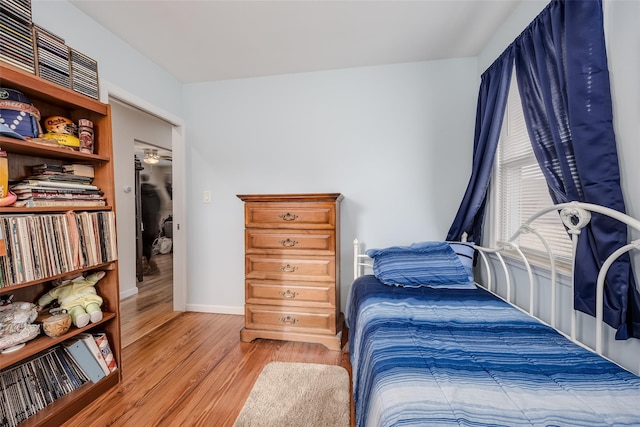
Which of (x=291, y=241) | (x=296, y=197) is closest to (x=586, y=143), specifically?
(x=296, y=197)

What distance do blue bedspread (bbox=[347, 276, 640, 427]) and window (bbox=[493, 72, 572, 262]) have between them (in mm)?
513

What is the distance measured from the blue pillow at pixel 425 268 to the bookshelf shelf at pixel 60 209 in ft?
5.88

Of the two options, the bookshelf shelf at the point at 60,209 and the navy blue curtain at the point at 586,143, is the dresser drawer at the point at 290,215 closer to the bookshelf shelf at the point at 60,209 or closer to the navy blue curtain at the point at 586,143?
the bookshelf shelf at the point at 60,209

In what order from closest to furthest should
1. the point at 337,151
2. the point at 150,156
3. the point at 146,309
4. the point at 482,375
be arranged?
the point at 482,375 → the point at 337,151 → the point at 146,309 → the point at 150,156

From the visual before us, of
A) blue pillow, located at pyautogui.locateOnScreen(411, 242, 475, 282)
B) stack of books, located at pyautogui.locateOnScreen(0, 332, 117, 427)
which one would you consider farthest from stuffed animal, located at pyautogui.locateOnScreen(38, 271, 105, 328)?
blue pillow, located at pyautogui.locateOnScreen(411, 242, 475, 282)

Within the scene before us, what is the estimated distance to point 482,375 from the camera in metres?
0.80

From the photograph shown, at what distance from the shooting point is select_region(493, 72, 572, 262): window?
1.39m

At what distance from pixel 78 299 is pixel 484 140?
281 centimetres

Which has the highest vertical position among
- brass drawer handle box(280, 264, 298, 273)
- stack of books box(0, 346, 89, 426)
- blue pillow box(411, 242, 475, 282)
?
blue pillow box(411, 242, 475, 282)

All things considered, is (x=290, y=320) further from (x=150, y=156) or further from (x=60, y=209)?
(x=150, y=156)

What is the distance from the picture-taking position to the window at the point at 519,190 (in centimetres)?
139

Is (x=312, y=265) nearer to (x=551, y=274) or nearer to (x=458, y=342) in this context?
(x=458, y=342)

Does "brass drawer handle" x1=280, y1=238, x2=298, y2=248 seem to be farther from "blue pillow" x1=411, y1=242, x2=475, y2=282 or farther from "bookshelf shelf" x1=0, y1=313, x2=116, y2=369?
"bookshelf shelf" x1=0, y1=313, x2=116, y2=369

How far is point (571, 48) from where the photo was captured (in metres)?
1.09
